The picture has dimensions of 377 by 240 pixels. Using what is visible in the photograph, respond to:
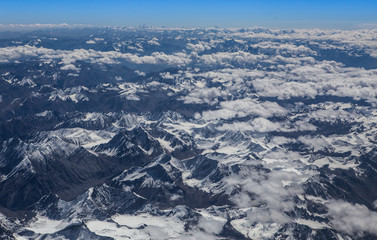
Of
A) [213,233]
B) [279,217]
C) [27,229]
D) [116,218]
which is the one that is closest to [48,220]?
[27,229]

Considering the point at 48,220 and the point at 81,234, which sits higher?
the point at 81,234

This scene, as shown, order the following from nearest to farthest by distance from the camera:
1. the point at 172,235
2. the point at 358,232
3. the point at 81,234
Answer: the point at 81,234 → the point at 172,235 → the point at 358,232

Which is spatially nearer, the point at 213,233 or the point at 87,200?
the point at 213,233

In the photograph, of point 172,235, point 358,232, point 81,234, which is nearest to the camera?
point 81,234

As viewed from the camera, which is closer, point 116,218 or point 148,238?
point 148,238

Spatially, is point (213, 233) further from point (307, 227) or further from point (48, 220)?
point (48, 220)

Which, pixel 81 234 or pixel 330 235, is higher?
pixel 81 234

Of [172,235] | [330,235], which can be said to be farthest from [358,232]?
[172,235]

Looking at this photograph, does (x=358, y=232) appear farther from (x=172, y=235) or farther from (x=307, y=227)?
(x=172, y=235)
